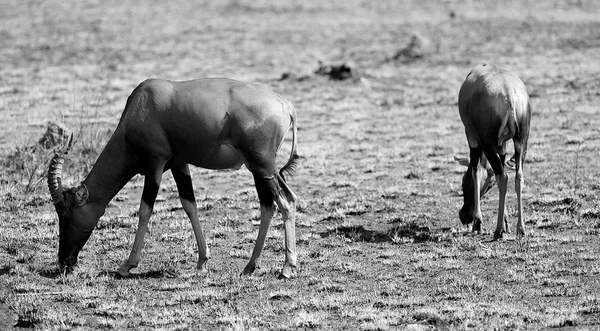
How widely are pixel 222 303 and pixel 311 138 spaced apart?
11.0 m

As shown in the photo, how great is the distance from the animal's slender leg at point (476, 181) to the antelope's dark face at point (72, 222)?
5300 millimetres

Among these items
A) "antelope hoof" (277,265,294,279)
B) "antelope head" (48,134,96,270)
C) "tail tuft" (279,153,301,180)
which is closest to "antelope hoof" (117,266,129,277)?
"antelope head" (48,134,96,270)

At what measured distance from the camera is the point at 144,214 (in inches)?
432

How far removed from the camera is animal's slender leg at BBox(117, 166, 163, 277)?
35.5 ft

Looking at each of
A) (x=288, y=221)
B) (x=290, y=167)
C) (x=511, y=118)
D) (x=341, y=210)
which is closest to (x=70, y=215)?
(x=288, y=221)

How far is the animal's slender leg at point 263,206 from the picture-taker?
426 inches

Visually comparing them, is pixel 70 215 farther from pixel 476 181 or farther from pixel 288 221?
pixel 476 181

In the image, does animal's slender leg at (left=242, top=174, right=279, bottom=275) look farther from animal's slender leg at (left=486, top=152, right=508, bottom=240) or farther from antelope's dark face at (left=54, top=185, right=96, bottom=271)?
animal's slender leg at (left=486, top=152, right=508, bottom=240)

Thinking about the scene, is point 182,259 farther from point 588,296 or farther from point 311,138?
point 311,138

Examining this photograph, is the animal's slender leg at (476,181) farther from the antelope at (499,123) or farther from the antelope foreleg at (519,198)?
the antelope foreleg at (519,198)

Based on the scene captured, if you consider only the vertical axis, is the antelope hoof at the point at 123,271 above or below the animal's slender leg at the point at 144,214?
below

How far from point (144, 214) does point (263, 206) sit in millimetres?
1427

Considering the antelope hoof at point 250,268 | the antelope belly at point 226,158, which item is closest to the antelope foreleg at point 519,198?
the antelope hoof at point 250,268

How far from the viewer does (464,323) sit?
9.02 meters
